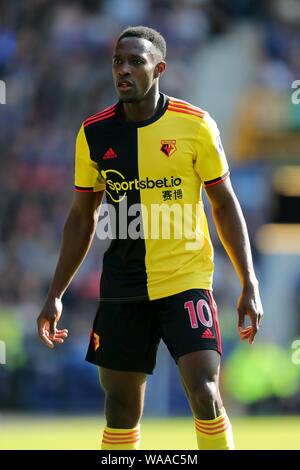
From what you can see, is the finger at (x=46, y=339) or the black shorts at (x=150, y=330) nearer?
the black shorts at (x=150, y=330)

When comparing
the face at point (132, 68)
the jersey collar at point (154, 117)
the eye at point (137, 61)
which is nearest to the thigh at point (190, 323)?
the jersey collar at point (154, 117)

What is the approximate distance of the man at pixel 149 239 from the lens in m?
5.64

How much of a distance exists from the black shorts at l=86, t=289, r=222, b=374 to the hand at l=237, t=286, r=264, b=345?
166 mm

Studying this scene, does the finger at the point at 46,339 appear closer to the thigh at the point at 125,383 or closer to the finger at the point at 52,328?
the finger at the point at 52,328

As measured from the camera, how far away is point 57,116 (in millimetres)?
17609

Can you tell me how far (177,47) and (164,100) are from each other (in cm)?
1266

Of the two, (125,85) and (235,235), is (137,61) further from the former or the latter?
(235,235)

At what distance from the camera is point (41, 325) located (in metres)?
5.91
